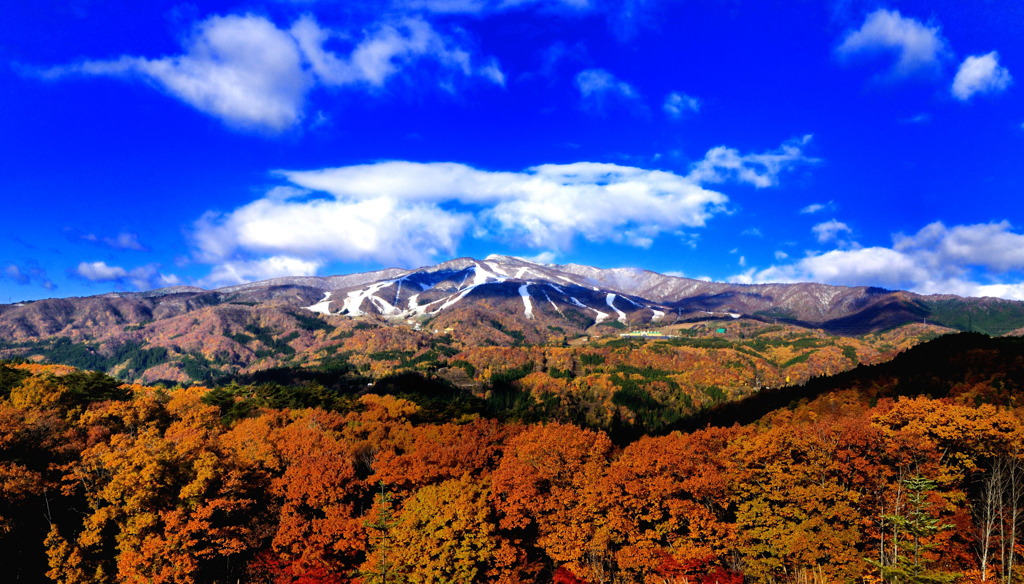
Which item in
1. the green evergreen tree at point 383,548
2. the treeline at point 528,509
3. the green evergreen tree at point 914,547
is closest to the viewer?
Result: the green evergreen tree at point 914,547

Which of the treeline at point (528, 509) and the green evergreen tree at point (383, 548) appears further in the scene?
the treeline at point (528, 509)

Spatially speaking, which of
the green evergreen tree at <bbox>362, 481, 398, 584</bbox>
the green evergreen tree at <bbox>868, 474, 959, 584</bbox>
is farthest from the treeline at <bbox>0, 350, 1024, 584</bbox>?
the green evergreen tree at <bbox>868, 474, 959, 584</bbox>

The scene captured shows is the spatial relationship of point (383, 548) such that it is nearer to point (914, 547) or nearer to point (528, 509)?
point (528, 509)

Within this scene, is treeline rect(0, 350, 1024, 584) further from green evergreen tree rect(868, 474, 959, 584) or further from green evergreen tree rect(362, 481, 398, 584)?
green evergreen tree rect(868, 474, 959, 584)

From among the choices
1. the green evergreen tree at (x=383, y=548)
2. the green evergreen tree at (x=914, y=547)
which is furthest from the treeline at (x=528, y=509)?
the green evergreen tree at (x=914, y=547)

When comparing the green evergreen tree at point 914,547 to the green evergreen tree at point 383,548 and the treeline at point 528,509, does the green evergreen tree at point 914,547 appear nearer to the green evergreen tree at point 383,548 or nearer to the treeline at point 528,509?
the treeline at point 528,509

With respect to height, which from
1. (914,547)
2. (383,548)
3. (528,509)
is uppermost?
(914,547)

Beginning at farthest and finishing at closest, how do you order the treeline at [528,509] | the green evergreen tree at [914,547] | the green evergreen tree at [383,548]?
the treeline at [528,509] < the green evergreen tree at [383,548] < the green evergreen tree at [914,547]

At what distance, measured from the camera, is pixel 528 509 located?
56094mm

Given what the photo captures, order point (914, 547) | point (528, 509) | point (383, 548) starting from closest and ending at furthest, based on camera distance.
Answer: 1. point (914, 547)
2. point (383, 548)
3. point (528, 509)

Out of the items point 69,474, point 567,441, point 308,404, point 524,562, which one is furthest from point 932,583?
point 308,404

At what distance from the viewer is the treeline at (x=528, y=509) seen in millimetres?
46812

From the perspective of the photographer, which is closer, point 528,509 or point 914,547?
point 914,547

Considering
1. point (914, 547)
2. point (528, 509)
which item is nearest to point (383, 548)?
point (528, 509)
